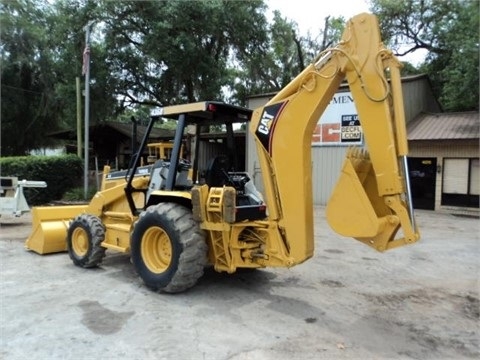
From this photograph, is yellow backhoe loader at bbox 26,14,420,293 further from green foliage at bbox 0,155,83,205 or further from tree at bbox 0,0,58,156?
tree at bbox 0,0,58,156

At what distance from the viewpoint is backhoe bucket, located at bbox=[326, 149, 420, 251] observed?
13.5ft

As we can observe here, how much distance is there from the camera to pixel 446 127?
16.7 metres

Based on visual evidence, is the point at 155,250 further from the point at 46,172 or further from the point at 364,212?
the point at 46,172

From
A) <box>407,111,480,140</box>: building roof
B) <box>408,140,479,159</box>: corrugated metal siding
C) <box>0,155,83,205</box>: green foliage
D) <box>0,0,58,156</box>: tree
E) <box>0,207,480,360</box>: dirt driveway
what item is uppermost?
<box>0,0,58,156</box>: tree

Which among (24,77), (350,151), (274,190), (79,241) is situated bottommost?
(79,241)

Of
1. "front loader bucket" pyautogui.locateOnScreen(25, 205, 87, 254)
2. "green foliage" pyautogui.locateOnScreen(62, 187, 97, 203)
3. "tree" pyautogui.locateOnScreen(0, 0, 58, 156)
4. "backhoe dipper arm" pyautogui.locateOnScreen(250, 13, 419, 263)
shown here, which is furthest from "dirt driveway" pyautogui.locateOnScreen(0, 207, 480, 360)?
"tree" pyautogui.locateOnScreen(0, 0, 58, 156)

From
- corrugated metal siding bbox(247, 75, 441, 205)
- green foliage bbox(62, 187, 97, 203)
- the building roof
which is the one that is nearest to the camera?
the building roof

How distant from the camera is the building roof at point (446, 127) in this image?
15641mm

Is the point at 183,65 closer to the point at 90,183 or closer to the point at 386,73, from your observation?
the point at 90,183

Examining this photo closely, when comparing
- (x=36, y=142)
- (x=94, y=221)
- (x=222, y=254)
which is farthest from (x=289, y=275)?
(x=36, y=142)

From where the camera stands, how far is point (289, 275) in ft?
21.1

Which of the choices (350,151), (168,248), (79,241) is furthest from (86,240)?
(350,151)

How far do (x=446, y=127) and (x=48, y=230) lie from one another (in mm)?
14617

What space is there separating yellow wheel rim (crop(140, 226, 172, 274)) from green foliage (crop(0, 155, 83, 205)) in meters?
11.3
